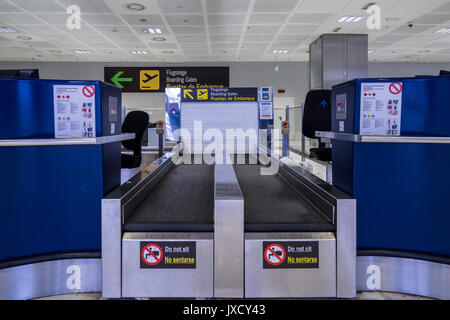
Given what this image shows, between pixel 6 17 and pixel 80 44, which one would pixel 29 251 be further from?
pixel 80 44

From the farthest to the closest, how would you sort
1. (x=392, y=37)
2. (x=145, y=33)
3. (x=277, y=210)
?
(x=392, y=37)
(x=145, y=33)
(x=277, y=210)

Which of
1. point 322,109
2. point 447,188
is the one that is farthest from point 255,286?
point 322,109

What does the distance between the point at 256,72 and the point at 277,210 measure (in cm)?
1344

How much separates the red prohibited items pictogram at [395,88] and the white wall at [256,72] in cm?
1336

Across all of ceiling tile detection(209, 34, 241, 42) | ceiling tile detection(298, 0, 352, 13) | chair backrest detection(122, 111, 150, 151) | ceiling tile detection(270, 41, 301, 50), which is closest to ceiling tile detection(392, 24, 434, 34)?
ceiling tile detection(298, 0, 352, 13)

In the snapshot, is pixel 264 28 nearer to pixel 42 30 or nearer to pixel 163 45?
pixel 163 45

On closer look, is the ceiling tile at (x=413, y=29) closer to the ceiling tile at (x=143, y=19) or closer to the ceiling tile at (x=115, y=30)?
the ceiling tile at (x=143, y=19)

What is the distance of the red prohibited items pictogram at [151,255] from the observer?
7.50 feet

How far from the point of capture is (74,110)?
2389 mm

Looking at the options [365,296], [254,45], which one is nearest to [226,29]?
[254,45]

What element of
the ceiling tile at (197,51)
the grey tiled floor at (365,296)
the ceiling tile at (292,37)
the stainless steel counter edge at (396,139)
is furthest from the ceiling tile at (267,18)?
the grey tiled floor at (365,296)

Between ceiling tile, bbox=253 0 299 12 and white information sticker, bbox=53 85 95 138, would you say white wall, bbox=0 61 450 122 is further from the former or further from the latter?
white information sticker, bbox=53 85 95 138

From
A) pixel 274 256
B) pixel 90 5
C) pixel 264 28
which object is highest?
pixel 264 28

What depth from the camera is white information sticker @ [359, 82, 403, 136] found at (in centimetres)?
241
